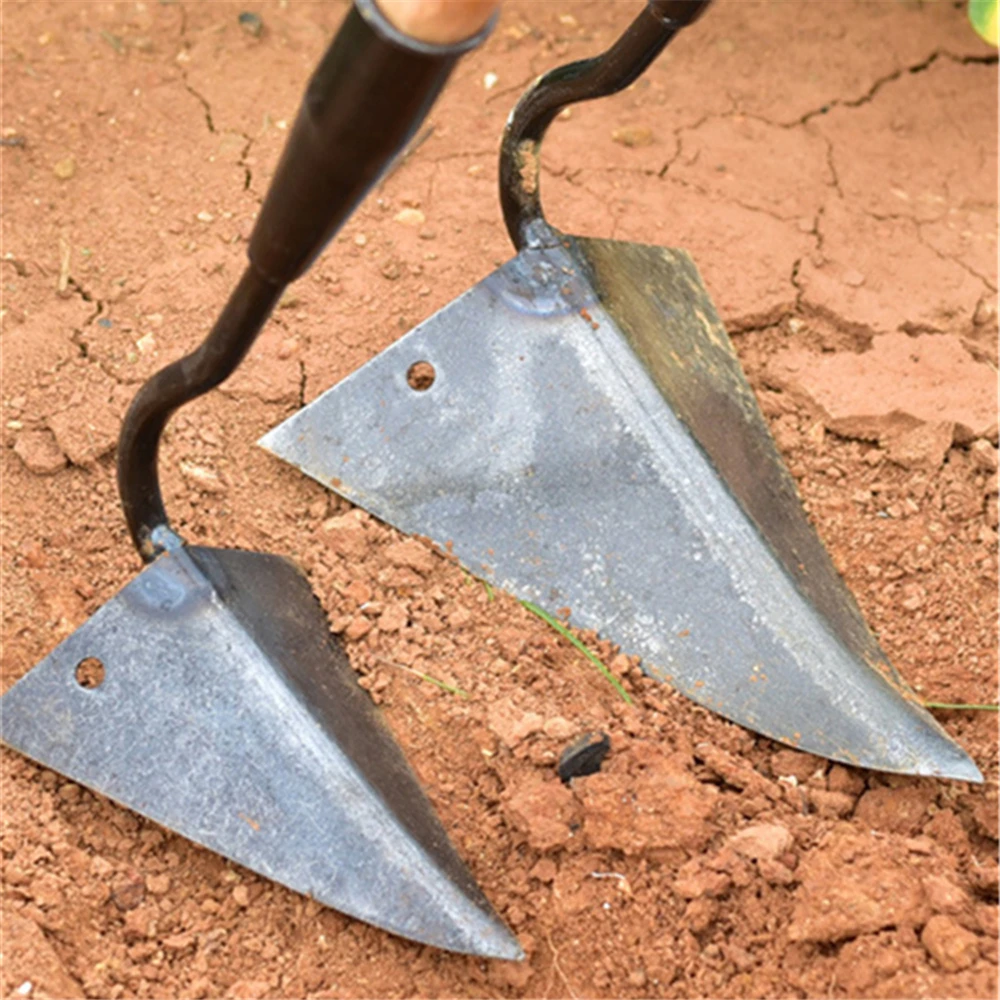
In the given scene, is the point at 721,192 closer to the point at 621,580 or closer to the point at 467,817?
the point at 621,580

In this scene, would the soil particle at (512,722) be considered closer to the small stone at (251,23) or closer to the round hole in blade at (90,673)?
the round hole in blade at (90,673)

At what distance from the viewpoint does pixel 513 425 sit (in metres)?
1.94

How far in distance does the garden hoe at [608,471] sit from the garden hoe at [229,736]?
0.32m

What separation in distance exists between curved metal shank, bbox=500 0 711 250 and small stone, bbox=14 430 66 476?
28.4 inches

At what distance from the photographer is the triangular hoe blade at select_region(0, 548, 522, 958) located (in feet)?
5.07

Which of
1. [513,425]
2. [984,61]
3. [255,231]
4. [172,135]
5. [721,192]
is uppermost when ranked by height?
[255,231]

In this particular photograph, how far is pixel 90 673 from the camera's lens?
1678 millimetres

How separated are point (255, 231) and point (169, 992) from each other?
2.76 feet

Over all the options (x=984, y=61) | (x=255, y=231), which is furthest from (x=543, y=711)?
(x=984, y=61)

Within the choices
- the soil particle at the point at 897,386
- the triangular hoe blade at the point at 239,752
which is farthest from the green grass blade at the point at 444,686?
→ the soil particle at the point at 897,386

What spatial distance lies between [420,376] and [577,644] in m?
0.45

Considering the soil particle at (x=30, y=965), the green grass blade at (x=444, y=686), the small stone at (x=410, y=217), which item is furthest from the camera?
the small stone at (x=410, y=217)

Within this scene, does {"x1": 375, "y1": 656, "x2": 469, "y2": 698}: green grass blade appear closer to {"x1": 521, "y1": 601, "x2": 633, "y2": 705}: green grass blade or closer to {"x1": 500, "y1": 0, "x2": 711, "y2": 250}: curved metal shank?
{"x1": 521, "y1": 601, "x2": 633, "y2": 705}: green grass blade

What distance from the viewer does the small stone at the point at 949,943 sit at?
144 centimetres
